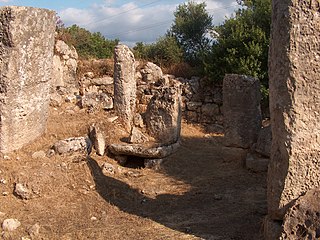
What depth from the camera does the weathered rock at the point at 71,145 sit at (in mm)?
8109

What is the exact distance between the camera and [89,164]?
27.6 feet

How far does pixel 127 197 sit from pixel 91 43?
11.3 metres

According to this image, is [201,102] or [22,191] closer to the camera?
[22,191]

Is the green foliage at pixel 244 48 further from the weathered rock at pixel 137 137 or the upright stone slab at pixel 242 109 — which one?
the weathered rock at pixel 137 137

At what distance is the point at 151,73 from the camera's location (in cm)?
1412

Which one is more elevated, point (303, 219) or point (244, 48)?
point (244, 48)

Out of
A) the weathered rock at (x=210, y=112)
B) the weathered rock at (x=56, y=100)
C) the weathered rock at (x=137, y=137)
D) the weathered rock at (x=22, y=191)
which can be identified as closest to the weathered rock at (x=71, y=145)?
the weathered rock at (x=22, y=191)

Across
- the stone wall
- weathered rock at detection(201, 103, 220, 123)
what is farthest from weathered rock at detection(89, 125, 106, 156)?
weathered rock at detection(201, 103, 220, 123)

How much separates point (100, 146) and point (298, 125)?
517cm

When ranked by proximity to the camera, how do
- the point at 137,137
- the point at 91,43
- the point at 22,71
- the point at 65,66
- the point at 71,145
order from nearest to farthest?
the point at 22,71 < the point at 71,145 < the point at 137,137 < the point at 65,66 < the point at 91,43

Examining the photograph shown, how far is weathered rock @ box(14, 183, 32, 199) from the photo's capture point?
23.1 ft

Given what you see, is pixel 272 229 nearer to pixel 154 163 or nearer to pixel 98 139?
pixel 154 163

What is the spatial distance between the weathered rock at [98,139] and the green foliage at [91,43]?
7.46 meters

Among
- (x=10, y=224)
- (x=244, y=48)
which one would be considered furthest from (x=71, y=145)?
(x=244, y=48)
